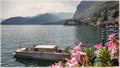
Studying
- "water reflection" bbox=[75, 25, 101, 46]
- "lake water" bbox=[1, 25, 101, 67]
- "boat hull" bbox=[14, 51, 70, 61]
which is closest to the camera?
"boat hull" bbox=[14, 51, 70, 61]

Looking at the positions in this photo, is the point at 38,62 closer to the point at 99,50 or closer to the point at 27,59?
the point at 27,59

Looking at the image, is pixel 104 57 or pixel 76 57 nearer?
pixel 76 57

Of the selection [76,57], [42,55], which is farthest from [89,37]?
[76,57]

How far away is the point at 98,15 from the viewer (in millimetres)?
125812

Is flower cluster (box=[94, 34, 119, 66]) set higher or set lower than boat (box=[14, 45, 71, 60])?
higher

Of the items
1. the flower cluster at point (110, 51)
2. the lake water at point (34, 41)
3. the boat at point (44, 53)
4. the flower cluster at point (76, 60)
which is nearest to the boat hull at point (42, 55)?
the boat at point (44, 53)

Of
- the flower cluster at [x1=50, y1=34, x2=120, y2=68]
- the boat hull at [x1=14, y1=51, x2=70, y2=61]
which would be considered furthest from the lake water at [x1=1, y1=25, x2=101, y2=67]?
the flower cluster at [x1=50, y1=34, x2=120, y2=68]

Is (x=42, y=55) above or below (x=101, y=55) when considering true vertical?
below

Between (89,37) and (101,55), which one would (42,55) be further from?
(89,37)

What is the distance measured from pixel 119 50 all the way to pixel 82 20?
14094 cm

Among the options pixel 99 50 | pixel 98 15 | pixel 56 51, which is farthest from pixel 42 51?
pixel 98 15

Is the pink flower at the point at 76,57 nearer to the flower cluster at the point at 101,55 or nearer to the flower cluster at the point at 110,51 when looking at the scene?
the flower cluster at the point at 101,55

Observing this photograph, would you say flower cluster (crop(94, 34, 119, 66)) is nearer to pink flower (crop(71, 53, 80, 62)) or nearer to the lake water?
pink flower (crop(71, 53, 80, 62))

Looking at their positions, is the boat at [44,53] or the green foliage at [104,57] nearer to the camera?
the green foliage at [104,57]
